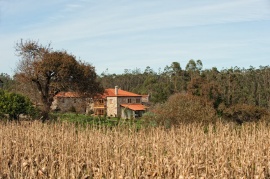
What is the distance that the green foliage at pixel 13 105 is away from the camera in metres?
19.6

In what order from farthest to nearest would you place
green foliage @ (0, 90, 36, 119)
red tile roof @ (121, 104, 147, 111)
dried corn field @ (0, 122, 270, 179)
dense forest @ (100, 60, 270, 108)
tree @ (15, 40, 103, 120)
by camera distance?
red tile roof @ (121, 104, 147, 111)
dense forest @ (100, 60, 270, 108)
tree @ (15, 40, 103, 120)
green foliage @ (0, 90, 36, 119)
dried corn field @ (0, 122, 270, 179)

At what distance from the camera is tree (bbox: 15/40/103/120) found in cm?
2516

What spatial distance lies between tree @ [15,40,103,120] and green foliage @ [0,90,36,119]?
12.5 ft

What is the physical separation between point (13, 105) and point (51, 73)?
6414 millimetres

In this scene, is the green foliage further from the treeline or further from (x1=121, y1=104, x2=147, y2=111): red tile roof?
(x1=121, y1=104, x2=147, y2=111): red tile roof

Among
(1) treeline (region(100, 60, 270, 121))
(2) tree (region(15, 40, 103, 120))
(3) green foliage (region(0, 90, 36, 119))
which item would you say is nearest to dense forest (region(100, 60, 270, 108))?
(1) treeline (region(100, 60, 270, 121))

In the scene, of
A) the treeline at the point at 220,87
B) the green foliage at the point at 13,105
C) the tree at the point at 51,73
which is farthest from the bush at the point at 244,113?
the green foliage at the point at 13,105

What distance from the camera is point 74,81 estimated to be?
26141mm

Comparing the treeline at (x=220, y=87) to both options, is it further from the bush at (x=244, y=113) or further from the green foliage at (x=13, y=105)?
the green foliage at (x=13, y=105)

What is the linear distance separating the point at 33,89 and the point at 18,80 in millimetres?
1154

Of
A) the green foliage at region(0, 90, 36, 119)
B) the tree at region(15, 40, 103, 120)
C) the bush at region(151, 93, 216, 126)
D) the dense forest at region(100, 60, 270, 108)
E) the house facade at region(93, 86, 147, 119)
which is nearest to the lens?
the bush at region(151, 93, 216, 126)

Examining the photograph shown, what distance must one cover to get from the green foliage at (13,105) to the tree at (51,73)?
12.5 feet

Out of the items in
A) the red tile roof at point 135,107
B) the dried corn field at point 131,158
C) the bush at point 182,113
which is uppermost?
the red tile roof at point 135,107

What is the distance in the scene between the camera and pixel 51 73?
2572cm
